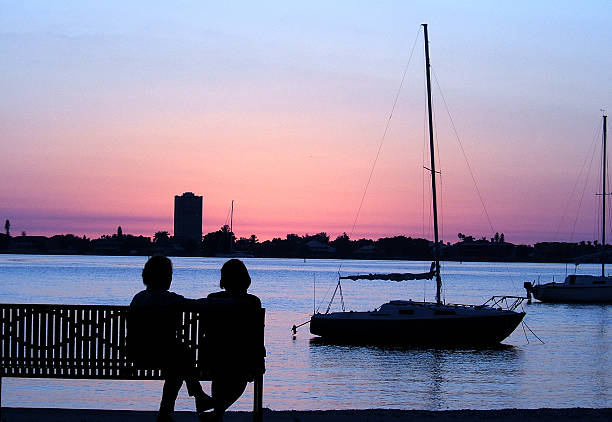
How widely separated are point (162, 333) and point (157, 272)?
686 mm

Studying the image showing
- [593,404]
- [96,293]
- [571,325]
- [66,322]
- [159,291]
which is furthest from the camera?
[96,293]

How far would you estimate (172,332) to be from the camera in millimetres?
10117

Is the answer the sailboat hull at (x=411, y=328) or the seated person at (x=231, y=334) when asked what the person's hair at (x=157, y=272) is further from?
the sailboat hull at (x=411, y=328)

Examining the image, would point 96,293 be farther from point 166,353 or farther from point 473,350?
point 166,353

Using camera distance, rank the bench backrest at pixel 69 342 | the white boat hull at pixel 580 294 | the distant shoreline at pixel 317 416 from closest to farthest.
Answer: the bench backrest at pixel 69 342 < the distant shoreline at pixel 317 416 < the white boat hull at pixel 580 294

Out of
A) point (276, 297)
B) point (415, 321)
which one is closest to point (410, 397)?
point (415, 321)

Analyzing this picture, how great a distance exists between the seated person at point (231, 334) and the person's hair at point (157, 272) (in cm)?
51

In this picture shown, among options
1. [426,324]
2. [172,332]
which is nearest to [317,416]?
[172,332]

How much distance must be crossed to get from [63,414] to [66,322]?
1193 millimetres

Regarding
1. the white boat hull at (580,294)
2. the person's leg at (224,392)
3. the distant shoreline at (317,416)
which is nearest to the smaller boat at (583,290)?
the white boat hull at (580,294)

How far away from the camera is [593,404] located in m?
25.9

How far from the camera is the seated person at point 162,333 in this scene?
9.95 metres

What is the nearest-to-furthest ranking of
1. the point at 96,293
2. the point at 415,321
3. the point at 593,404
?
the point at 593,404 → the point at 415,321 → the point at 96,293

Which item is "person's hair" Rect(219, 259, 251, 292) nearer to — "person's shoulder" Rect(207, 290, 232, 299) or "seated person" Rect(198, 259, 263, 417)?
"seated person" Rect(198, 259, 263, 417)
